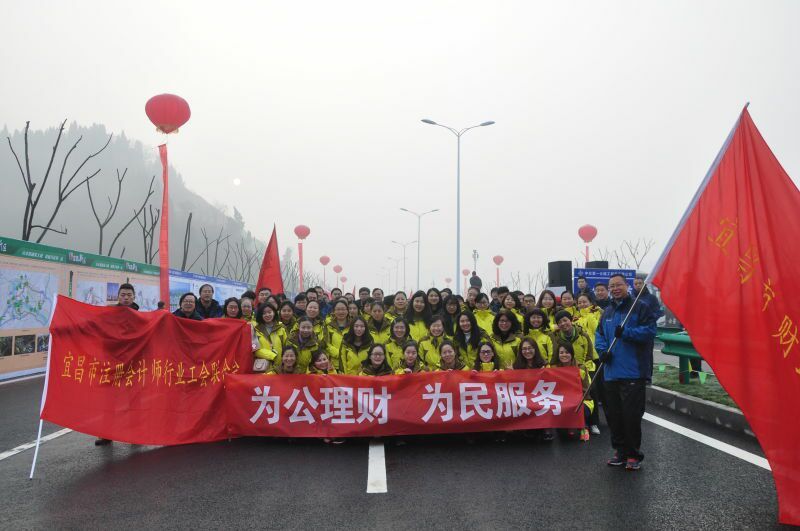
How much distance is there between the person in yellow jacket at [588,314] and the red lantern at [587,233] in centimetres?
1301

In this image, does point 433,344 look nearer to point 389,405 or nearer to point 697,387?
point 389,405

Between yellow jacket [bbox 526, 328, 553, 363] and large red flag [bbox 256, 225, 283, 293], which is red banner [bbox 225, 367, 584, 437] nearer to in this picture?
yellow jacket [bbox 526, 328, 553, 363]

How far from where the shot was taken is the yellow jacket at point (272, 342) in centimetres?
618

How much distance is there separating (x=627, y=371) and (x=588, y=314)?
3340 mm

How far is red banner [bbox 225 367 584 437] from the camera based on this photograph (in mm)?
5473

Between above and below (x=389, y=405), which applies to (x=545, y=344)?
above

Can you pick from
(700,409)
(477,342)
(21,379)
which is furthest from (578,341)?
(21,379)

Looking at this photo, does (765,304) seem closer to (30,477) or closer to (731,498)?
(731,498)

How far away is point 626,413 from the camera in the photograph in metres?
4.66

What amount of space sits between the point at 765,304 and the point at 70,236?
305 feet

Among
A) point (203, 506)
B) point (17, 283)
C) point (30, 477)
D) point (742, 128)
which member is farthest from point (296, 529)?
point (17, 283)

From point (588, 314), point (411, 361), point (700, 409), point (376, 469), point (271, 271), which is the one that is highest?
point (271, 271)

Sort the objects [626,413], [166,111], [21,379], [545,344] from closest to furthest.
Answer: [626,413] → [545,344] → [21,379] → [166,111]

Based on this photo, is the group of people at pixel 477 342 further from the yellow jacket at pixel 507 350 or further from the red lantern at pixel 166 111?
the red lantern at pixel 166 111
